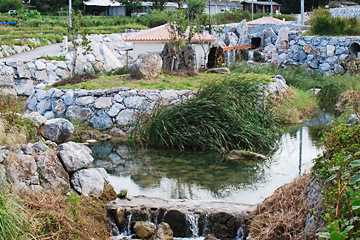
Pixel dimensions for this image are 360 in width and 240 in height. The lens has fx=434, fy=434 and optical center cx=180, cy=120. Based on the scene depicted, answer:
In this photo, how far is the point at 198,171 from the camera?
9062mm

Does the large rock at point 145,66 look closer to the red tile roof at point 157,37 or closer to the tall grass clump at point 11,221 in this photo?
the red tile roof at point 157,37

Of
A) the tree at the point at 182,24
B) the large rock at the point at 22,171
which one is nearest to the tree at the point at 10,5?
the tree at the point at 182,24

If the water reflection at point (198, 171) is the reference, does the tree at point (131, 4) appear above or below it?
above

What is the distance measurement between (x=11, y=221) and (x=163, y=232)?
229cm

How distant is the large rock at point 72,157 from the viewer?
23.1ft

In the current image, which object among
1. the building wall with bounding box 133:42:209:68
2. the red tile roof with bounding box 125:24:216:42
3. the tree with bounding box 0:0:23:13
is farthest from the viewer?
the tree with bounding box 0:0:23:13

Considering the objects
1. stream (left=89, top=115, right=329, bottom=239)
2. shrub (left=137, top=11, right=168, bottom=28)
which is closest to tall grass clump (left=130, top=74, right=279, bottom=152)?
stream (left=89, top=115, right=329, bottom=239)

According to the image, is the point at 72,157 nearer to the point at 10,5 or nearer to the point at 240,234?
the point at 240,234

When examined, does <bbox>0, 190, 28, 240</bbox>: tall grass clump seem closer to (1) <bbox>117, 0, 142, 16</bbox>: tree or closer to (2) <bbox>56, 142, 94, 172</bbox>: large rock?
(2) <bbox>56, 142, 94, 172</bbox>: large rock

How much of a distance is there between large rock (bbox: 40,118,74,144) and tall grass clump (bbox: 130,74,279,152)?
85.1 inches

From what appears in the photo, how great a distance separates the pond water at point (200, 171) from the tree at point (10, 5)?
3037 centimetres

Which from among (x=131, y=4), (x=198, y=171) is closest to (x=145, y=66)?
(x=198, y=171)

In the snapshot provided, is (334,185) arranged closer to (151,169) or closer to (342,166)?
(342,166)

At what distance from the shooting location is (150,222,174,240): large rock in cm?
629
